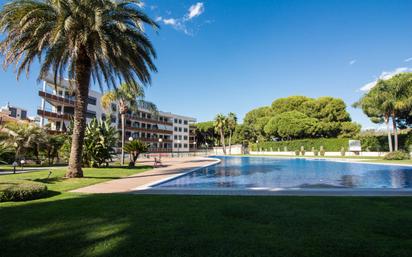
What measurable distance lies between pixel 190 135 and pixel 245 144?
19924 millimetres

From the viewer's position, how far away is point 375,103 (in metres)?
31.4

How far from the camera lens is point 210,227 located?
4.97 meters

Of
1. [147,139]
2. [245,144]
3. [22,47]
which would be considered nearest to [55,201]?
[22,47]

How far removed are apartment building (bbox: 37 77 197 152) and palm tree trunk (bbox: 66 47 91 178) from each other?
10.2m

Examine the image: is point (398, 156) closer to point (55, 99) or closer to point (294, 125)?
point (294, 125)

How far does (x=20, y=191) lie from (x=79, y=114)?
6234 millimetres

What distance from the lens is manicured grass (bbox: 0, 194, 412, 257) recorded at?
12.8 feet

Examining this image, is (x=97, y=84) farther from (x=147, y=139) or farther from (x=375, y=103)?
(x=147, y=139)

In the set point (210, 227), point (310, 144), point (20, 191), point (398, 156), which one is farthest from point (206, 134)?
point (210, 227)

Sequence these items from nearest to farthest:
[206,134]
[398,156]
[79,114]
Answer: [79,114] < [398,156] < [206,134]

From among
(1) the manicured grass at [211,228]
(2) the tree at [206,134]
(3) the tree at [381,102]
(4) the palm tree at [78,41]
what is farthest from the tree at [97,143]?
(2) the tree at [206,134]

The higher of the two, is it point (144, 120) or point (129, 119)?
point (144, 120)

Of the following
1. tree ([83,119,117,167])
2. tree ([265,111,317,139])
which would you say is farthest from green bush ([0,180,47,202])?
tree ([265,111,317,139])

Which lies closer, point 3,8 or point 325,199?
point 325,199
